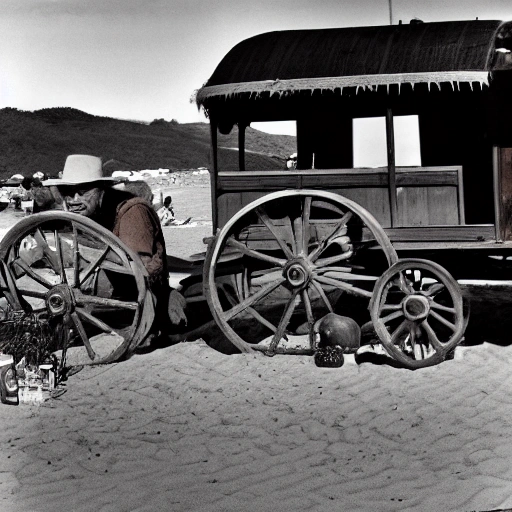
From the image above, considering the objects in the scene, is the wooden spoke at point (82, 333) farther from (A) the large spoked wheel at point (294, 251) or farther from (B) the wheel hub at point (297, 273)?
(B) the wheel hub at point (297, 273)

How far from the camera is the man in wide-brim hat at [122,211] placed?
8.08 metres

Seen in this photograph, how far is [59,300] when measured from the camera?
25.1 ft

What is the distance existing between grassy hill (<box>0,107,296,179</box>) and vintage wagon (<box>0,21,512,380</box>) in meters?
24.7

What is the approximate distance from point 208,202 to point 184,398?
845 inches

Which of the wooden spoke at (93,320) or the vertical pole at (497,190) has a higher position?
the vertical pole at (497,190)

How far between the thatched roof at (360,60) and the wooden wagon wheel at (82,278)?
1.62 m

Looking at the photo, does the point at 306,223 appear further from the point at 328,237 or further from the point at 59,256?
the point at 59,256

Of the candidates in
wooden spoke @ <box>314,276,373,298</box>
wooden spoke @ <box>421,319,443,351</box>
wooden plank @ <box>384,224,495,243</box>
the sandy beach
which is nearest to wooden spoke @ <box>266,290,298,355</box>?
the sandy beach

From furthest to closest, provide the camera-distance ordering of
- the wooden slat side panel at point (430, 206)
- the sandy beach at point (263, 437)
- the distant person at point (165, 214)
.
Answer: the distant person at point (165, 214)
the wooden slat side panel at point (430, 206)
the sandy beach at point (263, 437)

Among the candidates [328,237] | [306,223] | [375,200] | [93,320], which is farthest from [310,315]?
[93,320]

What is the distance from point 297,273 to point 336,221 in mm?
583

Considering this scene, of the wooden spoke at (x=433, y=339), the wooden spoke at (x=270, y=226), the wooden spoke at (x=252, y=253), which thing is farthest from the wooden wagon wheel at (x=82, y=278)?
the wooden spoke at (x=433, y=339)

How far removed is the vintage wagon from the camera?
7531mm

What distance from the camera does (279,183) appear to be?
821cm
